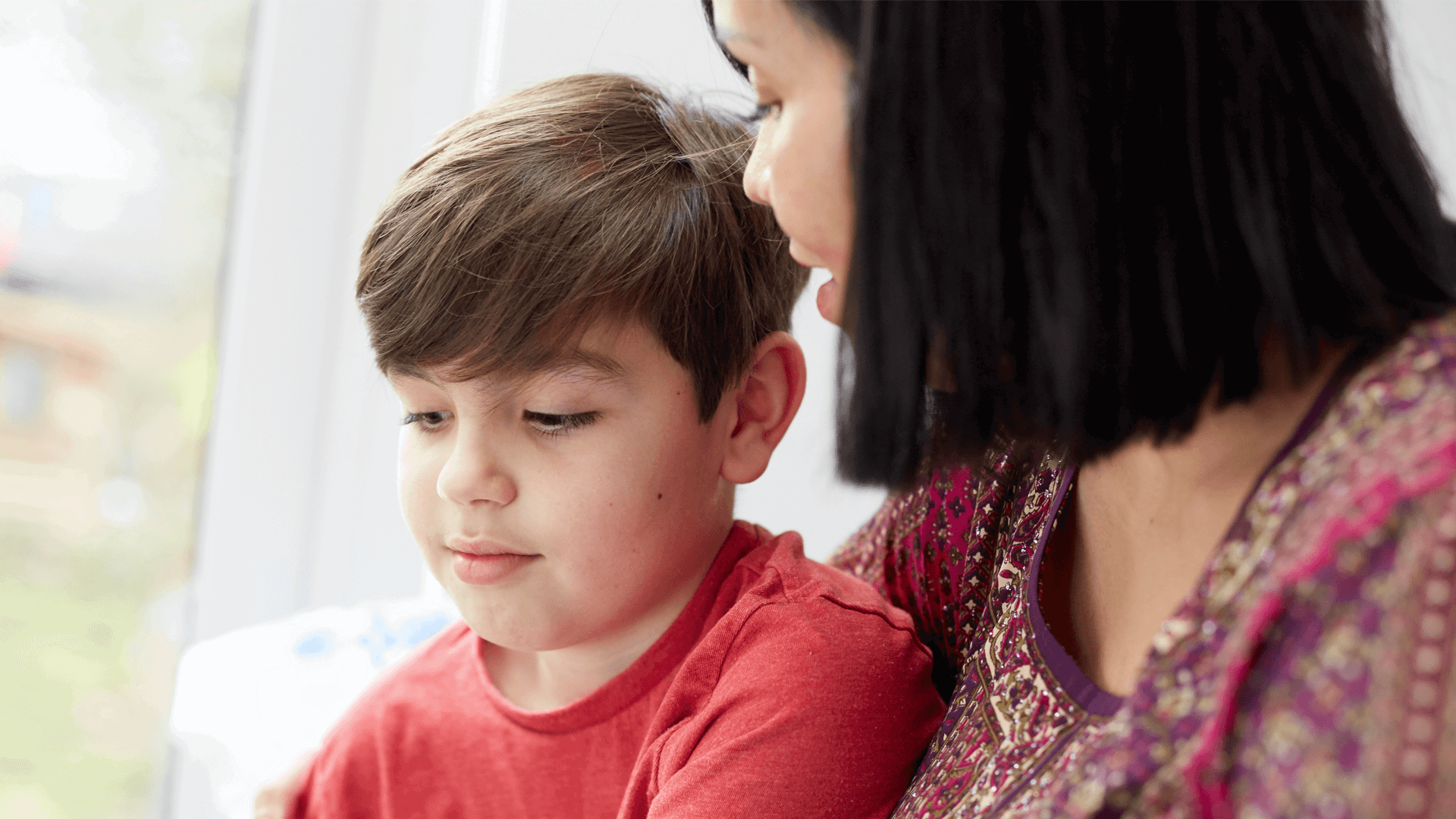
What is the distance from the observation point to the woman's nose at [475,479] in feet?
2.59

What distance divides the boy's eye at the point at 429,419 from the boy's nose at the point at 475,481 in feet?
0.20

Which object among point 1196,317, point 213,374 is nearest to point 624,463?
point 1196,317

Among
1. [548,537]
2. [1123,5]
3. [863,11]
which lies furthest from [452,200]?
[1123,5]

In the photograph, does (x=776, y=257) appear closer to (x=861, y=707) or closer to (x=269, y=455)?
(x=861, y=707)

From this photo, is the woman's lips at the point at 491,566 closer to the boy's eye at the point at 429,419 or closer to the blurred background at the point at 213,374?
the boy's eye at the point at 429,419

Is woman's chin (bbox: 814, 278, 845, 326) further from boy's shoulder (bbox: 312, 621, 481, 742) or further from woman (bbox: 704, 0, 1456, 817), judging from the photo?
boy's shoulder (bbox: 312, 621, 481, 742)

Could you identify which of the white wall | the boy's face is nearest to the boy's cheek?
the boy's face

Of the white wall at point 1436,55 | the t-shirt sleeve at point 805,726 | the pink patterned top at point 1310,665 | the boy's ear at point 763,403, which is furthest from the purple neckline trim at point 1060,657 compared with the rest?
the white wall at point 1436,55

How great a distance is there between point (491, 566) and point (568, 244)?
9.7 inches

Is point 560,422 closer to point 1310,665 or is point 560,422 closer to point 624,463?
point 624,463

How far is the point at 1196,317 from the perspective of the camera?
0.51 metres

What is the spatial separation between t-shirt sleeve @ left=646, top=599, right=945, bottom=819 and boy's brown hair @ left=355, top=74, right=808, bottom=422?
7.5 inches

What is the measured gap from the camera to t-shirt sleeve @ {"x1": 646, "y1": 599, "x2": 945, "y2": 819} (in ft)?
2.31

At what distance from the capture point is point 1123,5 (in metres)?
0.49
